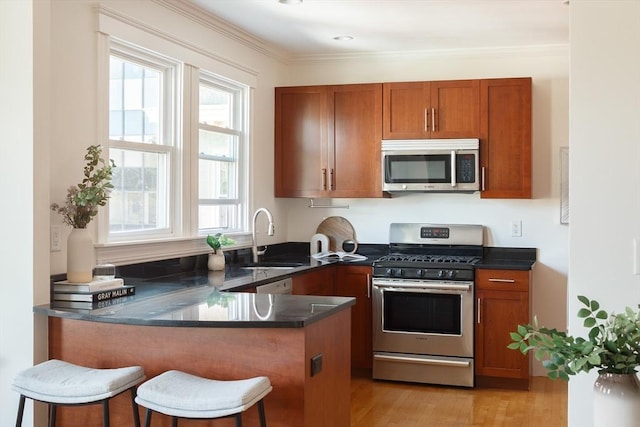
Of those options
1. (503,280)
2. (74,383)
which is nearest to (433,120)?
(503,280)

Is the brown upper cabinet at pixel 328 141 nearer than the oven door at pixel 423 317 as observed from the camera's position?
No

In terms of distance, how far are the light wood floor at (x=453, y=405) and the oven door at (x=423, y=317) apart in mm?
290

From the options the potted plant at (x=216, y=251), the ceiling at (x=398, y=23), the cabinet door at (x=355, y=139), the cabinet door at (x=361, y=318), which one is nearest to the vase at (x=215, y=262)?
the potted plant at (x=216, y=251)

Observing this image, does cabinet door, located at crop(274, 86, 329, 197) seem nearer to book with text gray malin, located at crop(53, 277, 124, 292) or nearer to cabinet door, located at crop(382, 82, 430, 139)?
cabinet door, located at crop(382, 82, 430, 139)

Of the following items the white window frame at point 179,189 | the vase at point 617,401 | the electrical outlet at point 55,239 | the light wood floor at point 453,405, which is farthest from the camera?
the light wood floor at point 453,405

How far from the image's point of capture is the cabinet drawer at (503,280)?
5.04 metres

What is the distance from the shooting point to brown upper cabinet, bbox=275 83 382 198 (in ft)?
18.6

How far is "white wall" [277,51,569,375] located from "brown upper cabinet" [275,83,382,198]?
0.96 feet

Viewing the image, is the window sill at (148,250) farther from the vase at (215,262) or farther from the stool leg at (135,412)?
the stool leg at (135,412)

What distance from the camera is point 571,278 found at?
2.55m

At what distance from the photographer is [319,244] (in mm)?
6000

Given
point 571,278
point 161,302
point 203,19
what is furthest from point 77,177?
point 571,278

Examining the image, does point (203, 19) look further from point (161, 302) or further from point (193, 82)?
point (161, 302)

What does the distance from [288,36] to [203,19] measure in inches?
33.4
